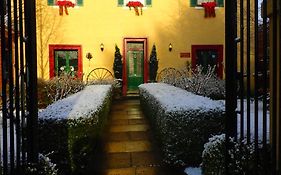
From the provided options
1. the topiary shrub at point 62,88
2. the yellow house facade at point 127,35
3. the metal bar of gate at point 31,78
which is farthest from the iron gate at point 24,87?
the yellow house facade at point 127,35

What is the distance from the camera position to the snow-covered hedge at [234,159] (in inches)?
93.0

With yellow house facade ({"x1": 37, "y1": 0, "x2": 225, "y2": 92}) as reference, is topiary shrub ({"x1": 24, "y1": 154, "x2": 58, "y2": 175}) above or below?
below

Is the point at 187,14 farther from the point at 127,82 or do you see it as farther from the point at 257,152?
the point at 257,152

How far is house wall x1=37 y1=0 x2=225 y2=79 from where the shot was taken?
621 inches

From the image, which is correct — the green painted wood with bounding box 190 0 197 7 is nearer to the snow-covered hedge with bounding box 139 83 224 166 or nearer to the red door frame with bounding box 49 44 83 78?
the red door frame with bounding box 49 44 83 78

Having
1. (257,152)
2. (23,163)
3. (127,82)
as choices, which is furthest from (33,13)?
(127,82)

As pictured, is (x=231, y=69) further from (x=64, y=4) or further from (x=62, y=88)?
(x=64, y=4)

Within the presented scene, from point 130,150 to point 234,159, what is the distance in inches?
133

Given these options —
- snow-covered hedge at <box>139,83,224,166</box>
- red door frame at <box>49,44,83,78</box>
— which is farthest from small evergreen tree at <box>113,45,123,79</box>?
snow-covered hedge at <box>139,83,224,166</box>

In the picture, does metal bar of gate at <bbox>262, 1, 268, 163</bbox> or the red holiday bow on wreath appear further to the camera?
the red holiday bow on wreath

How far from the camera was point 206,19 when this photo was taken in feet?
53.0

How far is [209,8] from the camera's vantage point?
16.0 m

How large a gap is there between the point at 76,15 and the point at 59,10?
2.61 ft

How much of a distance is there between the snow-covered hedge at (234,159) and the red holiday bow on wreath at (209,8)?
13.7 m
